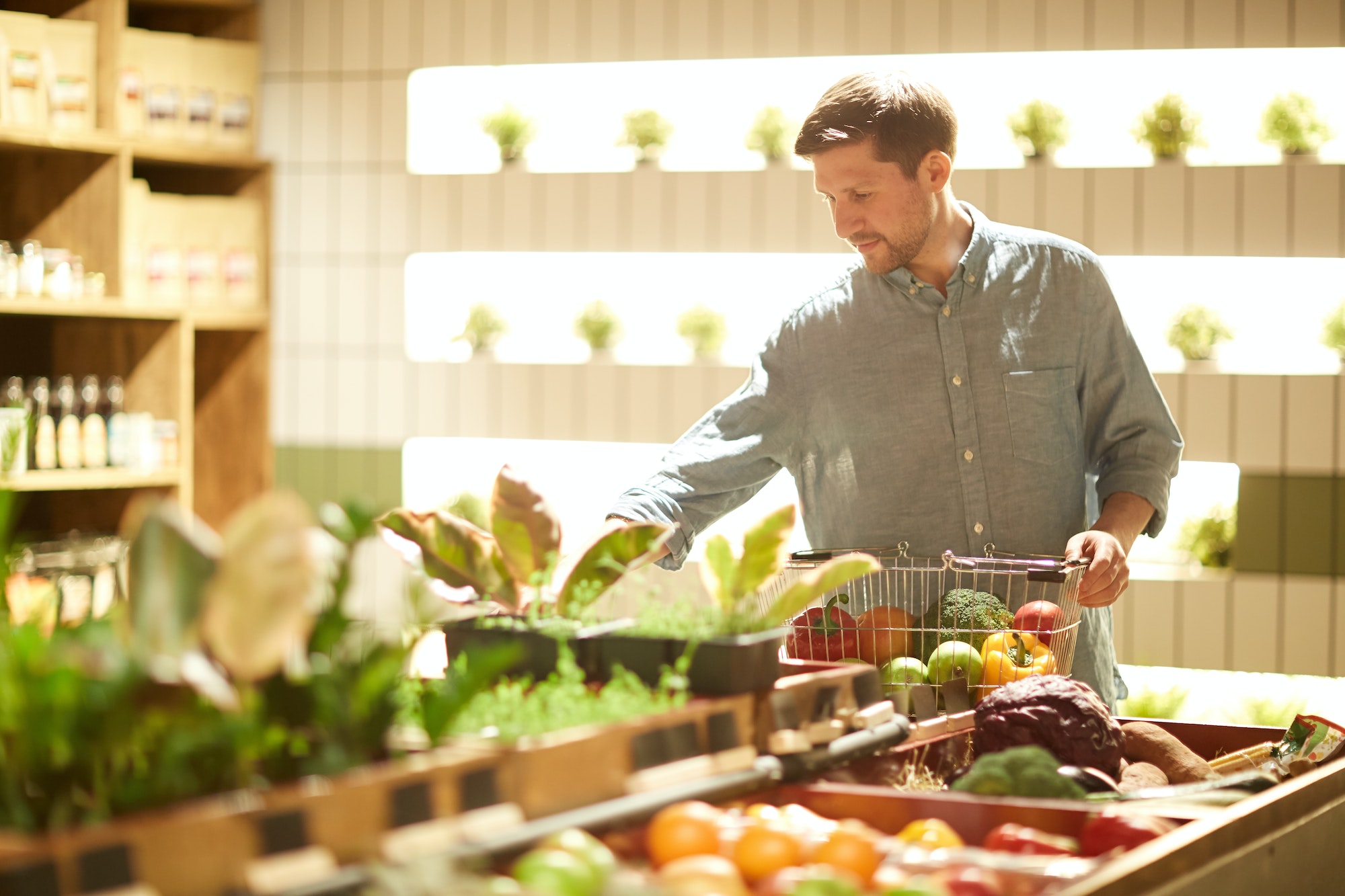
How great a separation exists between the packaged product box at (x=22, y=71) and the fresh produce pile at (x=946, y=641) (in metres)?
3.61

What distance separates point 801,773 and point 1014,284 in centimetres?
118

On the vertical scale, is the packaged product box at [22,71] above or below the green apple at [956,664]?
above

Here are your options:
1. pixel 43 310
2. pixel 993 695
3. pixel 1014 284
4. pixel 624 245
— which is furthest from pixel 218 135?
pixel 993 695

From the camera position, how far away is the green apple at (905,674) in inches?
66.4

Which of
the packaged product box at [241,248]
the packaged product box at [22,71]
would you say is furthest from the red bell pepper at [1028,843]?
the packaged product box at [241,248]

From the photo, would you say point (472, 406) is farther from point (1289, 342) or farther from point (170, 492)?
point (1289, 342)

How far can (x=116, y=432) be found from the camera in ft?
15.2

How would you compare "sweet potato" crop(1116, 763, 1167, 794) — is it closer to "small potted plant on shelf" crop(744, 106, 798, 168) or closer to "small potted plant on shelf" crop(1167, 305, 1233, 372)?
"small potted plant on shelf" crop(1167, 305, 1233, 372)

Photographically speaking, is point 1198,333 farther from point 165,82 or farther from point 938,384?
point 165,82

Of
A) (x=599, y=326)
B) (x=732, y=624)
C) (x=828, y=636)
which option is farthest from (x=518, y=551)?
(x=599, y=326)

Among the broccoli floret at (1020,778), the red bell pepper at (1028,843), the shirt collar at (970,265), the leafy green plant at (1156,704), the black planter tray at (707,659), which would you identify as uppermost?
the shirt collar at (970,265)

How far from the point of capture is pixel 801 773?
4.29 feet

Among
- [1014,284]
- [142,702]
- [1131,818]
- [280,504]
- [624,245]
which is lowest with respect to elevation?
[1131,818]

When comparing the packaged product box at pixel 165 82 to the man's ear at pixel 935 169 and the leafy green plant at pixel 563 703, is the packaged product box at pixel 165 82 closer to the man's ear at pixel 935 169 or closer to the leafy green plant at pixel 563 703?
the man's ear at pixel 935 169
